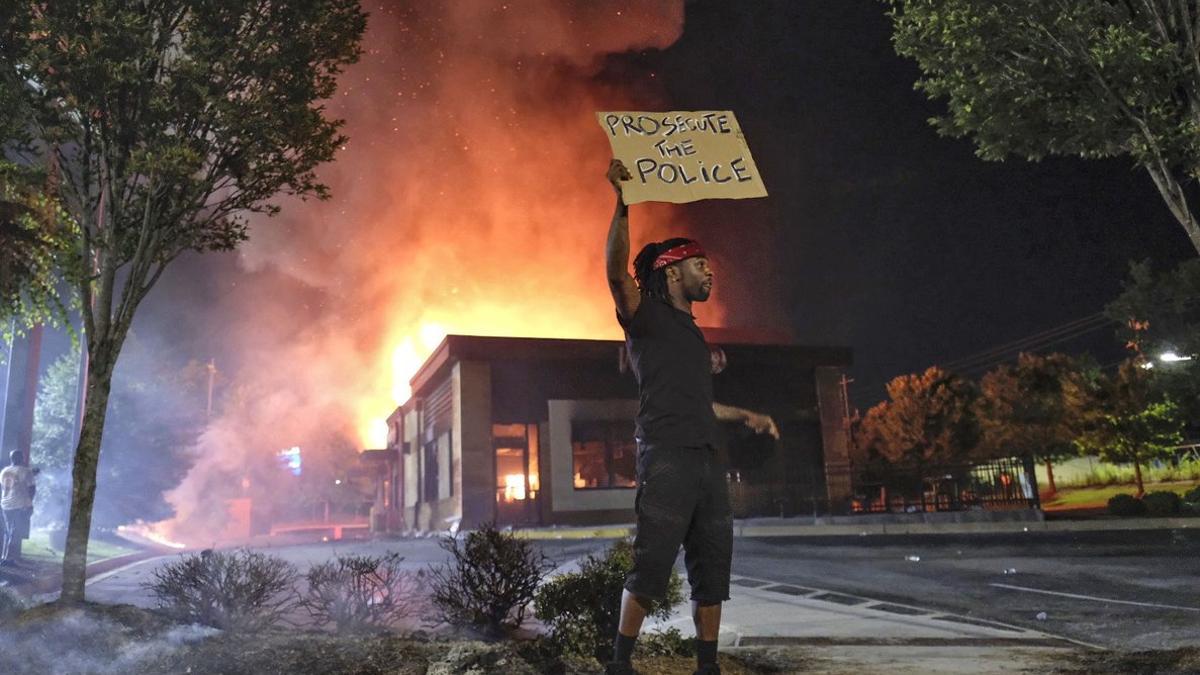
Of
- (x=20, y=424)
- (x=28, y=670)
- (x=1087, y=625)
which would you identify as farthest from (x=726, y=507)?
(x=20, y=424)

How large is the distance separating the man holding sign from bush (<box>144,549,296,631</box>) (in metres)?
3.24

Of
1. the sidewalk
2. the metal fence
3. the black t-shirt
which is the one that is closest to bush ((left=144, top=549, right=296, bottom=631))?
the sidewalk

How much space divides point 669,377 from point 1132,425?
33.6 metres

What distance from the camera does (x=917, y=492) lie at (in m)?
23.9

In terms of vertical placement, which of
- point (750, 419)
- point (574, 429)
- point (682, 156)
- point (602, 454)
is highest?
point (574, 429)

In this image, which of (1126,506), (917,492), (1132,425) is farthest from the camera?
(1132,425)

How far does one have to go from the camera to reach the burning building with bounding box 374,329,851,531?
94.1ft

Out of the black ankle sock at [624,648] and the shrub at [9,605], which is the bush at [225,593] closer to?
the shrub at [9,605]

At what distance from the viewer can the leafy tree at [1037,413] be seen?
38250mm

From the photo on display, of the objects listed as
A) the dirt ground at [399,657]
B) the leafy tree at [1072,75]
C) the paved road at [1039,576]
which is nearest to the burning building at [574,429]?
the paved road at [1039,576]

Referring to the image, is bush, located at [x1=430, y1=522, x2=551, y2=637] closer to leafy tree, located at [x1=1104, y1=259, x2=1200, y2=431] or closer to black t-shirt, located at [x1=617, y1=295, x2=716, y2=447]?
black t-shirt, located at [x1=617, y1=295, x2=716, y2=447]

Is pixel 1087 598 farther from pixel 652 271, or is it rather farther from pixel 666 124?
pixel 666 124

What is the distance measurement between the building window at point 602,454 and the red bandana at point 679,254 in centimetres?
2594

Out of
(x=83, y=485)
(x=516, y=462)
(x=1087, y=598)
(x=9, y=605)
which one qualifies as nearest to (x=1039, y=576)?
(x=1087, y=598)
